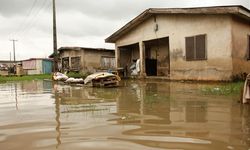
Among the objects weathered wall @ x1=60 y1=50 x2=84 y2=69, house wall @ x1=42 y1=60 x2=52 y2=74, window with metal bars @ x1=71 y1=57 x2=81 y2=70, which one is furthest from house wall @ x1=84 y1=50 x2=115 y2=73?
house wall @ x1=42 y1=60 x2=52 y2=74

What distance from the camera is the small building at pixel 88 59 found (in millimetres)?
27000

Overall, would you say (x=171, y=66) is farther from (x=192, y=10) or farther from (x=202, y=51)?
(x=192, y=10)

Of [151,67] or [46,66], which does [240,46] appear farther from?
→ [46,66]

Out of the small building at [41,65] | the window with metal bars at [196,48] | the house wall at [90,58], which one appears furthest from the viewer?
the small building at [41,65]

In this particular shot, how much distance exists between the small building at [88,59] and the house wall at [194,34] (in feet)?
38.5

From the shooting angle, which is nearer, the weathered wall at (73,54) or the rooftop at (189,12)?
Answer: the rooftop at (189,12)

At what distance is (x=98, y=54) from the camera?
27891 millimetres

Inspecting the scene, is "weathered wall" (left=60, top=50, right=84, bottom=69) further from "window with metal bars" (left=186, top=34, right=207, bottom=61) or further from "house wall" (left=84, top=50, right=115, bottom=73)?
"window with metal bars" (left=186, top=34, right=207, bottom=61)

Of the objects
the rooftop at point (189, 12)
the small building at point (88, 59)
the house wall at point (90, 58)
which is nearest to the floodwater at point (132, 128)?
the rooftop at point (189, 12)

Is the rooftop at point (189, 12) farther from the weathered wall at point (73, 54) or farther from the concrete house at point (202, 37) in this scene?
the weathered wall at point (73, 54)

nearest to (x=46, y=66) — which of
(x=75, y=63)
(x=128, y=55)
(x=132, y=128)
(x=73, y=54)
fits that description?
(x=73, y=54)

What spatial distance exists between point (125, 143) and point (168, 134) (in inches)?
25.6

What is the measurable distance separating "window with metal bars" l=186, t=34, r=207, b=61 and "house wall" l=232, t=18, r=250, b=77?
1.32 metres

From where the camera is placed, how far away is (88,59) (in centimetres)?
2716
